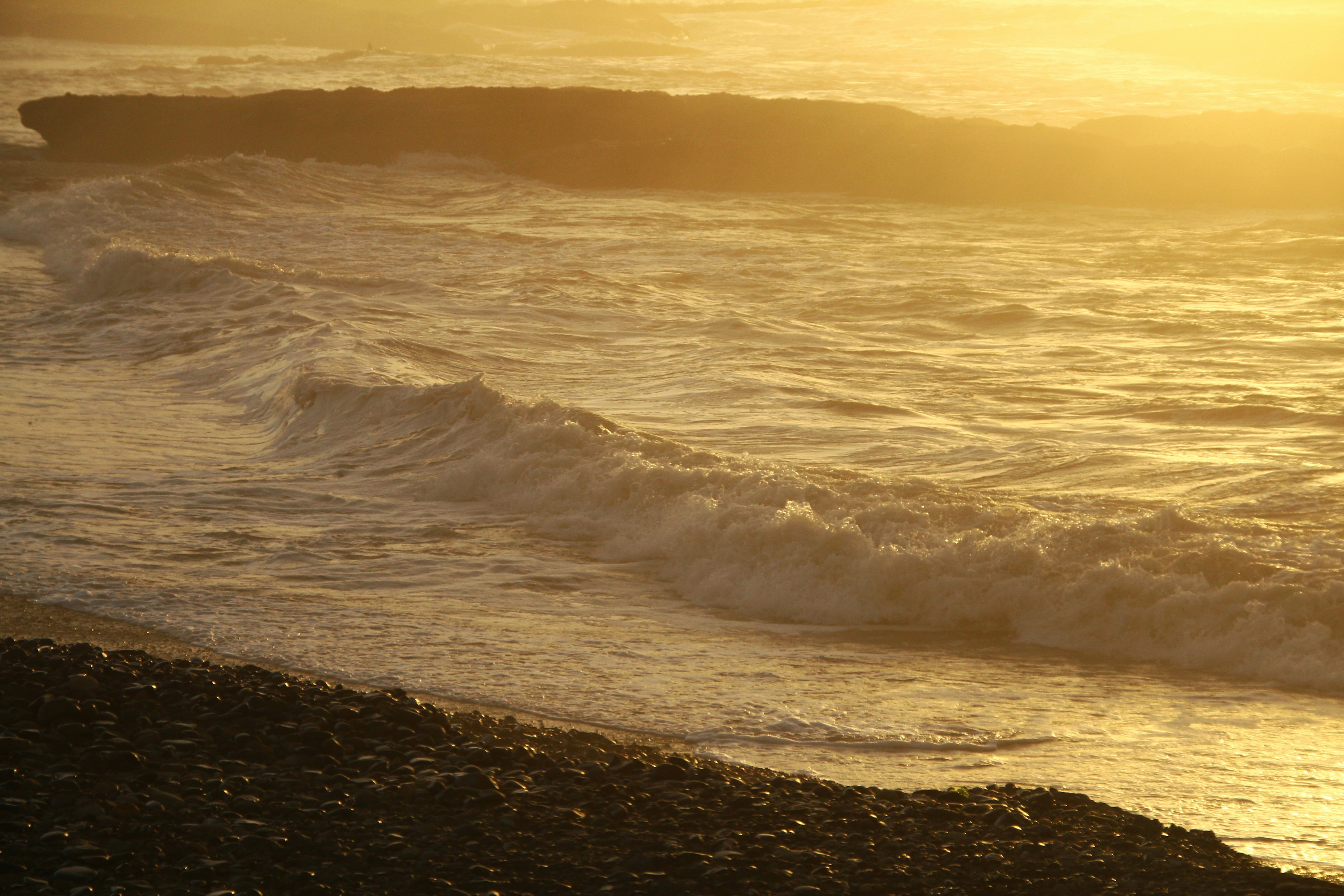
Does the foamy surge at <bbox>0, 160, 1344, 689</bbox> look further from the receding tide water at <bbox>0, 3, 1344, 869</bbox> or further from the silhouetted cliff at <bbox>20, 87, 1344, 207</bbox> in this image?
the silhouetted cliff at <bbox>20, 87, 1344, 207</bbox>

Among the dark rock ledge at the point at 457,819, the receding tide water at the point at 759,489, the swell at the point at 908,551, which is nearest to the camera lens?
the dark rock ledge at the point at 457,819

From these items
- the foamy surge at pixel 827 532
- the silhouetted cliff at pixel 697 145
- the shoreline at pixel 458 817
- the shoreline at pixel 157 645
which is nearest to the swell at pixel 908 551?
the foamy surge at pixel 827 532

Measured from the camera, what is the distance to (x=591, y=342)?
1509 cm

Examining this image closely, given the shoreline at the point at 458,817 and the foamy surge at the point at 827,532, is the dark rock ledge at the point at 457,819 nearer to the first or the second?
the shoreline at the point at 458,817

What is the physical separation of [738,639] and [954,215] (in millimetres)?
22573

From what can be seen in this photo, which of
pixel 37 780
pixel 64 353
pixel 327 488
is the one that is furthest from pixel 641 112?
pixel 37 780

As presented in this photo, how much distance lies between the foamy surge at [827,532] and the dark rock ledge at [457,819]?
7.95 ft

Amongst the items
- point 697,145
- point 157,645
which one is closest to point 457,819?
point 157,645

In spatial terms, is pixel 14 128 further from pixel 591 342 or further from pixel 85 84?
pixel 591 342

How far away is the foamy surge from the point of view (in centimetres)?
659

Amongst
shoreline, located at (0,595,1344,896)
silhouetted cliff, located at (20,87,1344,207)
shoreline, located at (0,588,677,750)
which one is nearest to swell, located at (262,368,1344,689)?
shoreline, located at (0,588,677,750)

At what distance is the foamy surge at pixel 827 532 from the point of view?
21.6 ft

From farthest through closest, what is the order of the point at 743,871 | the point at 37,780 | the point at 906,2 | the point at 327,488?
the point at 906,2 < the point at 327,488 < the point at 37,780 < the point at 743,871

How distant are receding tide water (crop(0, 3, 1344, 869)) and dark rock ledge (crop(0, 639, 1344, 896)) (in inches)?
18.3
